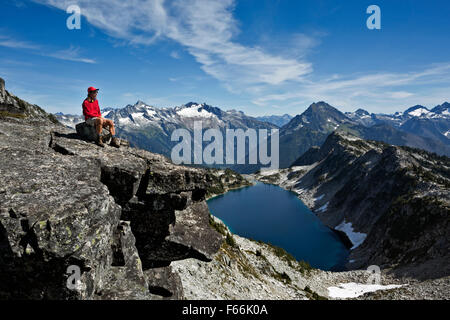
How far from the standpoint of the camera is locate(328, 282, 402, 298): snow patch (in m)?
51.6

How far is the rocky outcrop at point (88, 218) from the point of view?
9008 mm

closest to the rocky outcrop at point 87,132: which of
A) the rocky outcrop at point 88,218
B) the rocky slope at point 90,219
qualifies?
the rocky outcrop at point 88,218

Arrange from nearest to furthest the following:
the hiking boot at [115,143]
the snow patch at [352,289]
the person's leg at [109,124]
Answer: the hiking boot at [115,143], the person's leg at [109,124], the snow patch at [352,289]

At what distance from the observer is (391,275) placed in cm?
5994

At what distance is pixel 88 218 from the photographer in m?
10.0

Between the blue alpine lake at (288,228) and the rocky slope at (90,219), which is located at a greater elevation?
the rocky slope at (90,219)

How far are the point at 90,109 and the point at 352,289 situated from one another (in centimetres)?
6213

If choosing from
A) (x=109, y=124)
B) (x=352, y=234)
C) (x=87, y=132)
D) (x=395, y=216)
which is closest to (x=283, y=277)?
(x=109, y=124)

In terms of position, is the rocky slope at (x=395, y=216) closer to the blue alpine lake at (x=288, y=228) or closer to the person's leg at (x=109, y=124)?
the blue alpine lake at (x=288, y=228)

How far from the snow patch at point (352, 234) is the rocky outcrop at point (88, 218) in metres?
97.9
